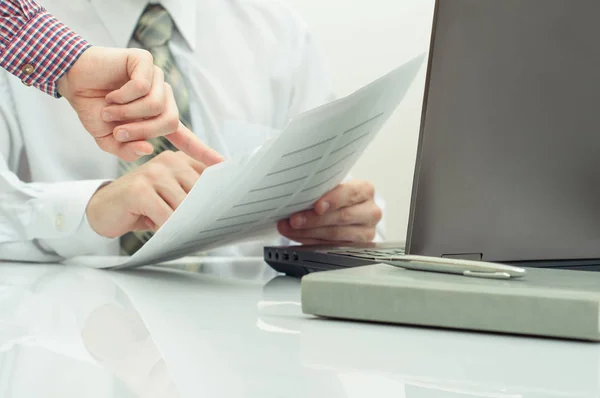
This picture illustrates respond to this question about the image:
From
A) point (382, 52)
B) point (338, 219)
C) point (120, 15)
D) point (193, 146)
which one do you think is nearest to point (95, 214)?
point (193, 146)

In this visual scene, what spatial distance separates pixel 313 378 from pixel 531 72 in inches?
11.7

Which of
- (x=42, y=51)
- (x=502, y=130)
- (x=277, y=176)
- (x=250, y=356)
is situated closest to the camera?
(x=250, y=356)

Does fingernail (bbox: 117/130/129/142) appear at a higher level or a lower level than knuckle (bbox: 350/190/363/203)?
higher

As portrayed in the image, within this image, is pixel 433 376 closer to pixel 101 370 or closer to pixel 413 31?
pixel 101 370

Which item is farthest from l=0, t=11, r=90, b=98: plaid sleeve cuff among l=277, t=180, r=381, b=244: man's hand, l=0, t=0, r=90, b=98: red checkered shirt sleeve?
l=277, t=180, r=381, b=244: man's hand

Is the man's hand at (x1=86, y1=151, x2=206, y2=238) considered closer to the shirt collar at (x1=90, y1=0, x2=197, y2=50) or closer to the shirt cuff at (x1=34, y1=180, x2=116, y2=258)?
the shirt cuff at (x1=34, y1=180, x2=116, y2=258)

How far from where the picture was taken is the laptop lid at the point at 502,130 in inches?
18.5

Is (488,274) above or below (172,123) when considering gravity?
below

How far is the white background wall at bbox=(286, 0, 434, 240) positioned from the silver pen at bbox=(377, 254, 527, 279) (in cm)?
132

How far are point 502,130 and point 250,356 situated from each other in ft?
0.84

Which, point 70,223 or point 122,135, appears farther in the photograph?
point 70,223

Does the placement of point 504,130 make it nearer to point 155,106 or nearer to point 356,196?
point 155,106

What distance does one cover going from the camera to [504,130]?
47cm

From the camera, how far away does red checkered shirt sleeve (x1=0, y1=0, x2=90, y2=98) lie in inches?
28.4
